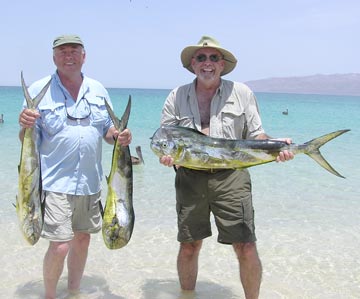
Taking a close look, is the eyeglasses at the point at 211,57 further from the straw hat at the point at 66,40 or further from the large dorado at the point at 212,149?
the straw hat at the point at 66,40

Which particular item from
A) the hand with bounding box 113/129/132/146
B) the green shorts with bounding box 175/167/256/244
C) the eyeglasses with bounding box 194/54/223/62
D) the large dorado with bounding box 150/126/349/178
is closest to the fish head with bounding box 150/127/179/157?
the large dorado with bounding box 150/126/349/178

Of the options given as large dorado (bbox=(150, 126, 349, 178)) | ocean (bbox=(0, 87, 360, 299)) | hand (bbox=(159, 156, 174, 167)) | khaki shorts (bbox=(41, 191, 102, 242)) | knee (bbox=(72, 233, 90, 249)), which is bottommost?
ocean (bbox=(0, 87, 360, 299))

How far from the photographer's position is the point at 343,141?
19.9 metres

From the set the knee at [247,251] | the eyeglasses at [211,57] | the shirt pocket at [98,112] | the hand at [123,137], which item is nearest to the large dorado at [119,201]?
the hand at [123,137]

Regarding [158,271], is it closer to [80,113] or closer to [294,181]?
[80,113]

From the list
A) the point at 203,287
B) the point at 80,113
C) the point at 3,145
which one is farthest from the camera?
the point at 3,145

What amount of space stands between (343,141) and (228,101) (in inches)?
667

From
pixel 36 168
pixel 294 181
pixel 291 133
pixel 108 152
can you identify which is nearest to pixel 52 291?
pixel 36 168

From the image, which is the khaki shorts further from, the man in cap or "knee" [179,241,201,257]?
"knee" [179,241,201,257]

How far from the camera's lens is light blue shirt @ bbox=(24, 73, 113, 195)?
13.2ft

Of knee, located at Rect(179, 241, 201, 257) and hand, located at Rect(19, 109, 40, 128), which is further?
knee, located at Rect(179, 241, 201, 257)

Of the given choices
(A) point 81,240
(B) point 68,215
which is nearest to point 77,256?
(A) point 81,240

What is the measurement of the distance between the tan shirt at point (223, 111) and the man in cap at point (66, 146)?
24.0 inches

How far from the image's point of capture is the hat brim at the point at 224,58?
4207mm
